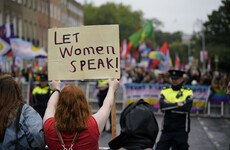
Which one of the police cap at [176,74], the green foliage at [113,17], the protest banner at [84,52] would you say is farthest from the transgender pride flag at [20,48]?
the green foliage at [113,17]

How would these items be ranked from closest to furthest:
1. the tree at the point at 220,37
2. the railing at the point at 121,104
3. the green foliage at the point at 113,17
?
the railing at the point at 121,104, the tree at the point at 220,37, the green foliage at the point at 113,17

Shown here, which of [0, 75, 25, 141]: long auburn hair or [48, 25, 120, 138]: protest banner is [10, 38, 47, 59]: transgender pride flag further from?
[0, 75, 25, 141]: long auburn hair

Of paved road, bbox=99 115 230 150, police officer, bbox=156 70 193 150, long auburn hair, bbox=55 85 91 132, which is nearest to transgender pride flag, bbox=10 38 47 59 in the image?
paved road, bbox=99 115 230 150

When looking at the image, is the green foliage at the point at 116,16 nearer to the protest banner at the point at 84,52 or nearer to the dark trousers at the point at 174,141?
the dark trousers at the point at 174,141

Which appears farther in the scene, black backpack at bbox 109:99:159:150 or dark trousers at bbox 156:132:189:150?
dark trousers at bbox 156:132:189:150

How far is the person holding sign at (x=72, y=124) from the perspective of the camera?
3.48 m

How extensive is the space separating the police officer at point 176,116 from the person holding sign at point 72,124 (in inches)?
112

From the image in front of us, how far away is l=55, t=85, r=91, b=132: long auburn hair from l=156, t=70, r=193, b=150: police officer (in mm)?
2961

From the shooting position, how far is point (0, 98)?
369 cm

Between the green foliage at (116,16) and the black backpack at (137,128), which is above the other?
the green foliage at (116,16)

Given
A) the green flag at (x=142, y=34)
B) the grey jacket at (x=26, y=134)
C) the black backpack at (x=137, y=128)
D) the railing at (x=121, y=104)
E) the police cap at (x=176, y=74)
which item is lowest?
the railing at (x=121, y=104)

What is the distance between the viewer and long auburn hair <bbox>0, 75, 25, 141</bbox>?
3.62 m

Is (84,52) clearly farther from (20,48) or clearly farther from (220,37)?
(220,37)

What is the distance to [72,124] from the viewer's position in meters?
3.46
